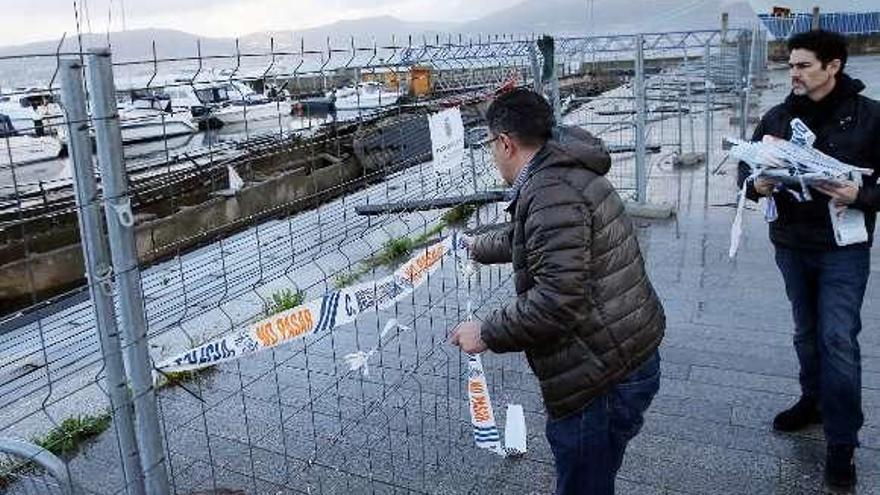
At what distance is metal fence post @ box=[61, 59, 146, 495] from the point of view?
7.30 feet

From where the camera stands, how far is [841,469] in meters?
3.48

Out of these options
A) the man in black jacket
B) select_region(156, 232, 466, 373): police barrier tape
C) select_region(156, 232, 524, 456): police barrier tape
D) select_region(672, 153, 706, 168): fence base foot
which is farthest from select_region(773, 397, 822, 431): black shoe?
select_region(672, 153, 706, 168): fence base foot

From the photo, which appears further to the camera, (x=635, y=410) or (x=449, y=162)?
(x=449, y=162)

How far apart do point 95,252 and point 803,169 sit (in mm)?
2667

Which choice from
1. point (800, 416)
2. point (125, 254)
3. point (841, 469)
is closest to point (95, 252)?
point (125, 254)

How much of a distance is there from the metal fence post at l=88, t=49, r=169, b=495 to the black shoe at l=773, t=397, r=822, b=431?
2996 millimetres

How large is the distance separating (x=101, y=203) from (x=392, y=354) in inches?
126

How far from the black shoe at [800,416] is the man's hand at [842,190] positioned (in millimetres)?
1225

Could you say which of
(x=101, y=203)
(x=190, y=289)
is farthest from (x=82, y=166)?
(x=190, y=289)

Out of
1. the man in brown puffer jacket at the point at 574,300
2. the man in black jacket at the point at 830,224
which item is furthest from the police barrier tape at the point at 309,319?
the man in black jacket at the point at 830,224

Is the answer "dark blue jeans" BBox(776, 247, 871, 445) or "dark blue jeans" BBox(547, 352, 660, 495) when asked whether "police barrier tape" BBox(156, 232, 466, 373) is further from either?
"dark blue jeans" BBox(776, 247, 871, 445)

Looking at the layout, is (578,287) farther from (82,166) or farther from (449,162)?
(449,162)

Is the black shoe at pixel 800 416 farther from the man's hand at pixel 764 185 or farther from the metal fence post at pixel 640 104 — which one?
the metal fence post at pixel 640 104

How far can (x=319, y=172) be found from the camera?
18031 millimetres
